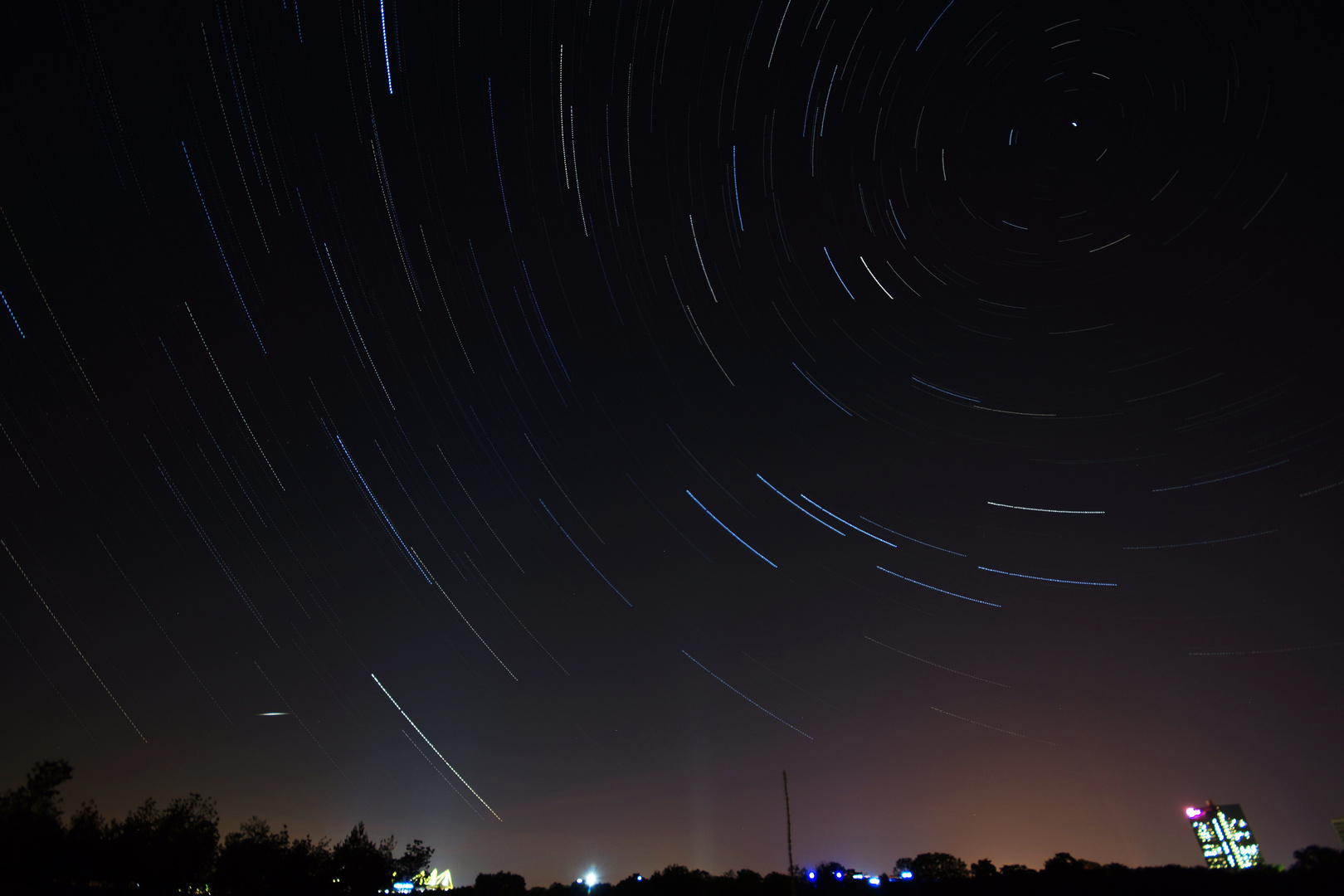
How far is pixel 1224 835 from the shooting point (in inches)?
4075

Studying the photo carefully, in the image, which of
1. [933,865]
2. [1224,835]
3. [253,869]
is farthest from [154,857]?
[1224,835]

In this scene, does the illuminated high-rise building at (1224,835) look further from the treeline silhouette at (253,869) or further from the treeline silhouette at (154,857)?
the treeline silhouette at (154,857)

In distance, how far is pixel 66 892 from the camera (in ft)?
112

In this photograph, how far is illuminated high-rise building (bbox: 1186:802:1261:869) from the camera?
329ft

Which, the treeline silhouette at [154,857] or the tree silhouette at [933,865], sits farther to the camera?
the tree silhouette at [933,865]

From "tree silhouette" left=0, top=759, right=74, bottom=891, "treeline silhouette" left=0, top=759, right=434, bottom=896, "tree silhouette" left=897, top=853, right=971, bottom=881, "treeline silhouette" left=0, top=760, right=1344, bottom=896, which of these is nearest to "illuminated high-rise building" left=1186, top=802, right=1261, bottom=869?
"tree silhouette" left=897, top=853, right=971, bottom=881

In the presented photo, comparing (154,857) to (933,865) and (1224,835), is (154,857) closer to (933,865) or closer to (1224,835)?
(933,865)

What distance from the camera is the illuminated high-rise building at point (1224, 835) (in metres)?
100

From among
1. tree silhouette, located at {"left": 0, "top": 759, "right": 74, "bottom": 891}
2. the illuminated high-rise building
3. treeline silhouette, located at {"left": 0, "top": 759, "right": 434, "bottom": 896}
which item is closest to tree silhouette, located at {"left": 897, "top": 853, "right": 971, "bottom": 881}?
the illuminated high-rise building

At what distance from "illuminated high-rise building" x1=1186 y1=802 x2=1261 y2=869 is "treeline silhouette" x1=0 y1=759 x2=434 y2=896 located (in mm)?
111356

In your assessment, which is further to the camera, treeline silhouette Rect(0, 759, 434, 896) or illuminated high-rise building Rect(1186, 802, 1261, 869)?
illuminated high-rise building Rect(1186, 802, 1261, 869)

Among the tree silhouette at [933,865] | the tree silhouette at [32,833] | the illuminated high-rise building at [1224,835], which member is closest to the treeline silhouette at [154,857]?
the tree silhouette at [32,833]

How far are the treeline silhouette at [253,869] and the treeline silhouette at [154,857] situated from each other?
5 cm

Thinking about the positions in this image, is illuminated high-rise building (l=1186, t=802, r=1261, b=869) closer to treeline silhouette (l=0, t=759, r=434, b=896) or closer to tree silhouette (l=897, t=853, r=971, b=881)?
tree silhouette (l=897, t=853, r=971, b=881)
